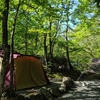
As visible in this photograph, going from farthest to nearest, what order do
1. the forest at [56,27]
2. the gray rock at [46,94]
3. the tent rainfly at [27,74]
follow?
1. the forest at [56,27]
2. the tent rainfly at [27,74]
3. the gray rock at [46,94]

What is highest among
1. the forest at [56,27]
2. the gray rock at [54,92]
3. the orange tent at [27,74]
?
the forest at [56,27]

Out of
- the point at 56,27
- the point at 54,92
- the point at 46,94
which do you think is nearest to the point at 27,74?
the point at 54,92

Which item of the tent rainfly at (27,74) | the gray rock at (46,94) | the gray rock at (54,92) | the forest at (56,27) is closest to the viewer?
the gray rock at (46,94)

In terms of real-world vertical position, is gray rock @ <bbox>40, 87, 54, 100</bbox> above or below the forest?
below

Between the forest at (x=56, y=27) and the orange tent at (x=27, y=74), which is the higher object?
the forest at (x=56, y=27)

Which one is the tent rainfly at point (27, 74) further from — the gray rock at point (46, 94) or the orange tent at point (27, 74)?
the gray rock at point (46, 94)

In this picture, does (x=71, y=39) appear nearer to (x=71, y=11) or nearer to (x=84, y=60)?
(x=71, y=11)

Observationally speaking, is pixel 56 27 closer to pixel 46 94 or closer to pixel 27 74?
pixel 27 74

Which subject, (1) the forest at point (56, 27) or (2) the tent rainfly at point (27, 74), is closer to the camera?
(2) the tent rainfly at point (27, 74)

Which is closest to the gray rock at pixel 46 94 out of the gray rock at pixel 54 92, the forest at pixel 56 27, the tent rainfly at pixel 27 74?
the gray rock at pixel 54 92

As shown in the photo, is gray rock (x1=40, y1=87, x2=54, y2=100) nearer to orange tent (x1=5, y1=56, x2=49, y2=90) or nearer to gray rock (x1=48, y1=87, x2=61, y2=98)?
gray rock (x1=48, y1=87, x2=61, y2=98)

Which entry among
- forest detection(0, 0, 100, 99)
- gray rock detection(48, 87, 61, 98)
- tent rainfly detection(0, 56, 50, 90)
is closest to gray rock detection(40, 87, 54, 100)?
gray rock detection(48, 87, 61, 98)

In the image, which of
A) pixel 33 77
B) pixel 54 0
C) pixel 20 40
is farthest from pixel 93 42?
pixel 33 77

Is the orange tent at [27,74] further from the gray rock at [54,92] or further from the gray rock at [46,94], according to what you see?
the gray rock at [46,94]
